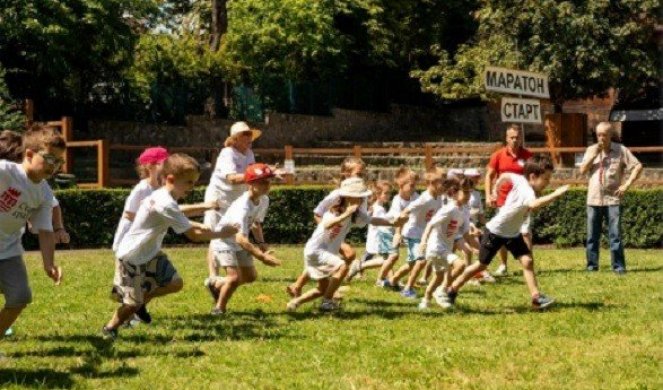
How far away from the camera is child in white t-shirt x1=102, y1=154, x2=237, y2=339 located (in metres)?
7.79

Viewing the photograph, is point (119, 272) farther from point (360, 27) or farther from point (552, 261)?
point (360, 27)

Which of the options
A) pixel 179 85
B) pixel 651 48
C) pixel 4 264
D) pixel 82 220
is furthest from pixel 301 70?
pixel 4 264

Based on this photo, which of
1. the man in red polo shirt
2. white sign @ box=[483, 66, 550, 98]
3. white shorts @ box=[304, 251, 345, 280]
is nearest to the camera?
white shorts @ box=[304, 251, 345, 280]

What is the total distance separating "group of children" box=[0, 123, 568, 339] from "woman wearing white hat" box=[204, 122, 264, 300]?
0.02 metres

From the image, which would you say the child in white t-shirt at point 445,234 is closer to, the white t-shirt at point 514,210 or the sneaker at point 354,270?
the white t-shirt at point 514,210

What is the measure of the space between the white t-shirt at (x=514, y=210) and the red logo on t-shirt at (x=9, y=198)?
4.69 meters

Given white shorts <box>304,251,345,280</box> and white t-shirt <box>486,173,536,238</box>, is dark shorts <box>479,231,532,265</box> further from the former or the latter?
white shorts <box>304,251,345,280</box>

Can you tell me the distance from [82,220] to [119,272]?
13397mm

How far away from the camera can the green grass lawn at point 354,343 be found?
6594mm

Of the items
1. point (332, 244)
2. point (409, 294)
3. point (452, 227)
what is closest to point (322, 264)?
point (332, 244)

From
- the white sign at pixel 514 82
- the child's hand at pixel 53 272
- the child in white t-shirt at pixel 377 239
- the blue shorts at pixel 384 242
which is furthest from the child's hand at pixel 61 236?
the white sign at pixel 514 82

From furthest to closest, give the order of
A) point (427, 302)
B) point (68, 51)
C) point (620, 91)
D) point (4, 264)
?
point (620, 91) → point (68, 51) → point (427, 302) → point (4, 264)

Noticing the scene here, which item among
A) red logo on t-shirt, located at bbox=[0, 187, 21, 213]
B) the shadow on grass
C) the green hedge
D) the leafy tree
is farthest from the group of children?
the leafy tree

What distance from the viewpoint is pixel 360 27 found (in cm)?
4103
